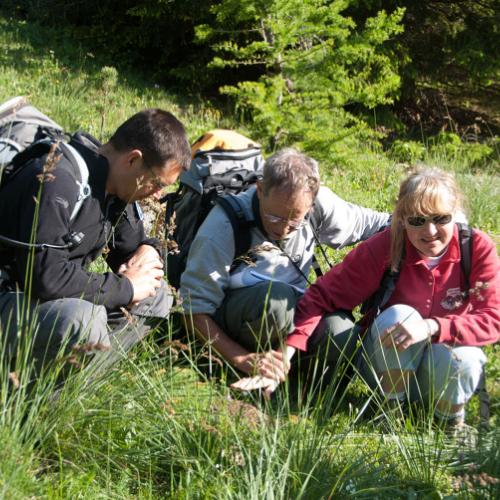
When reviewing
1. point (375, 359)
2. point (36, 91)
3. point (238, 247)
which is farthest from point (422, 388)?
point (36, 91)

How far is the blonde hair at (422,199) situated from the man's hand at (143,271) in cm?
115

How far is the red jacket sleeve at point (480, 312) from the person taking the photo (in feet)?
11.7

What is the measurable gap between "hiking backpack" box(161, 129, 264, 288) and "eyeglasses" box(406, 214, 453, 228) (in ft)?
3.15

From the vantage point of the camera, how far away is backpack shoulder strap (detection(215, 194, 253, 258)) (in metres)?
3.87

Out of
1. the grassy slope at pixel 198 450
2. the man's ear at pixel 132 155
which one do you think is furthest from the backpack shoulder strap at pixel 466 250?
the man's ear at pixel 132 155

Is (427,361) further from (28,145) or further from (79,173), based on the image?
(28,145)

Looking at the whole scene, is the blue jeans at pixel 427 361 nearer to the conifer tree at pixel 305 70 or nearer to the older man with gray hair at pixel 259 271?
the older man with gray hair at pixel 259 271

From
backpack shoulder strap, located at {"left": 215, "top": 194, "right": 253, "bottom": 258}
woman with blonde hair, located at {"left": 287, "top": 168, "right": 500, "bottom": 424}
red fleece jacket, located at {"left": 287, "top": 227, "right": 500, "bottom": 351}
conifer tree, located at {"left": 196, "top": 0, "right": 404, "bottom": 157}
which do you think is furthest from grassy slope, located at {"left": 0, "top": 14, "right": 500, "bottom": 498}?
conifer tree, located at {"left": 196, "top": 0, "right": 404, "bottom": 157}

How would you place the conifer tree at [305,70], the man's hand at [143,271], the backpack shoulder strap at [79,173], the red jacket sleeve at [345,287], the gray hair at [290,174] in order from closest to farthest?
the backpack shoulder strap at [79,173] < the man's hand at [143,271] < the gray hair at [290,174] < the red jacket sleeve at [345,287] < the conifer tree at [305,70]

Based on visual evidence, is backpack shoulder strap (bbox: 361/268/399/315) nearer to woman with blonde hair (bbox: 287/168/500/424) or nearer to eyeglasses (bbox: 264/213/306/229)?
woman with blonde hair (bbox: 287/168/500/424)

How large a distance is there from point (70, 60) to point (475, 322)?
972cm

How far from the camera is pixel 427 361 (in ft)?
11.8

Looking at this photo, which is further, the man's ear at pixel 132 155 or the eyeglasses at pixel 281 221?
the eyeglasses at pixel 281 221

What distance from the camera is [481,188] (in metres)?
6.89
